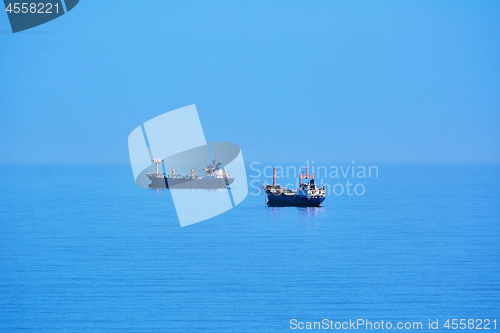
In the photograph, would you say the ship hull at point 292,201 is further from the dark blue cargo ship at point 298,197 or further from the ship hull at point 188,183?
the ship hull at point 188,183

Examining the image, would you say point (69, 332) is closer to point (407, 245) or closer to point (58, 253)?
point (58, 253)

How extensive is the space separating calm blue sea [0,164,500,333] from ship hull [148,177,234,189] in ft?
158

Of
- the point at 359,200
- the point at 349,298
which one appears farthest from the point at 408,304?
the point at 359,200

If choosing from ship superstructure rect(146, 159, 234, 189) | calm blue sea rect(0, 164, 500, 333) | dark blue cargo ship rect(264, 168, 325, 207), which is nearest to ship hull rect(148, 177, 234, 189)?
ship superstructure rect(146, 159, 234, 189)

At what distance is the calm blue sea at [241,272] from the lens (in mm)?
24984

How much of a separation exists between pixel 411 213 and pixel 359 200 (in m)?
19.9

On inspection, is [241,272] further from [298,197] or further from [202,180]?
[202,180]

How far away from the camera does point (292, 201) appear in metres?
67.1

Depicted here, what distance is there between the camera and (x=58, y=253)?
39031 millimetres

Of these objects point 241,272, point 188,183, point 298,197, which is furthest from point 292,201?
point 188,183

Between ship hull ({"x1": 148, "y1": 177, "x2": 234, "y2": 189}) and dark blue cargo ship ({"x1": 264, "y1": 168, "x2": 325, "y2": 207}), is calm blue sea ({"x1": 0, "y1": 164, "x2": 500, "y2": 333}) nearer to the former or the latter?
dark blue cargo ship ({"x1": 264, "y1": 168, "x2": 325, "y2": 207})

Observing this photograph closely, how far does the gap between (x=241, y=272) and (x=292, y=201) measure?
35.5m

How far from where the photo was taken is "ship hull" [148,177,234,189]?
352 feet

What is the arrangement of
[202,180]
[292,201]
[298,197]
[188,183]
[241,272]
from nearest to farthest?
[241,272], [298,197], [292,201], [202,180], [188,183]
